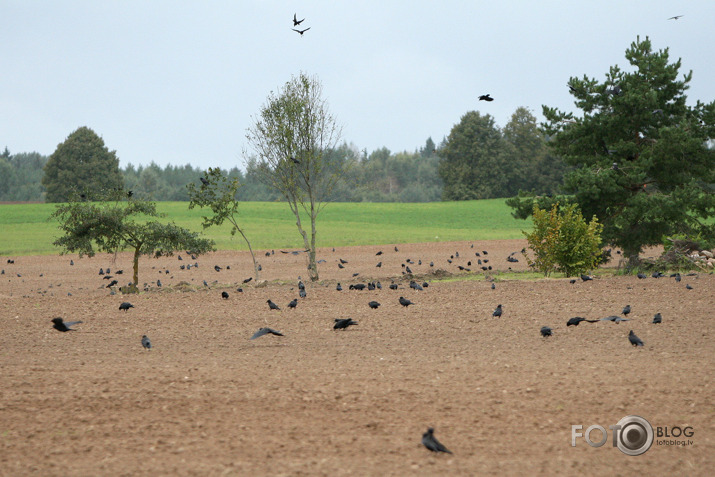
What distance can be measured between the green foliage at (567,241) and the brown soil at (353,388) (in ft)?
17.7

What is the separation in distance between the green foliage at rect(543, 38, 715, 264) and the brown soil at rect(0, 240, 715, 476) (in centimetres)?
847

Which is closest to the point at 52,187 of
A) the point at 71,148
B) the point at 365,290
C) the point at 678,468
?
the point at 71,148

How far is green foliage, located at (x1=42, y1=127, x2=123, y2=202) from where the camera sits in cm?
8675

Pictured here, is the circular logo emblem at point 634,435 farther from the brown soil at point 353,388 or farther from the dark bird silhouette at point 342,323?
the dark bird silhouette at point 342,323

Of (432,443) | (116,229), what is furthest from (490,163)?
(432,443)

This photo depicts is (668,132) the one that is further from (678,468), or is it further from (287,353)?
(678,468)

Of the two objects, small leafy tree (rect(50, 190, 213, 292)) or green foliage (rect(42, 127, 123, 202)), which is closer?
small leafy tree (rect(50, 190, 213, 292))

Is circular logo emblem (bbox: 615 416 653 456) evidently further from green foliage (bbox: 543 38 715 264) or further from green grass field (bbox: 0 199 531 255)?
green grass field (bbox: 0 199 531 255)

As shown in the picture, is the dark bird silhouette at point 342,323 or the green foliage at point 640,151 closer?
the dark bird silhouette at point 342,323

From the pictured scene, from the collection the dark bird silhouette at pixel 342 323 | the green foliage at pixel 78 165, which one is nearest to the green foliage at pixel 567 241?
the dark bird silhouette at pixel 342 323

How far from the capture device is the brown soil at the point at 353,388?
249 inches

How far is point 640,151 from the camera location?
26.0 metres

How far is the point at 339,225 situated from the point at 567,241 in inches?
1615

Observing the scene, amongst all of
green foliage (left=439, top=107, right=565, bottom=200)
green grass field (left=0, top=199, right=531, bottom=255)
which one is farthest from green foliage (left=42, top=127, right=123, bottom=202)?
green foliage (left=439, top=107, right=565, bottom=200)
